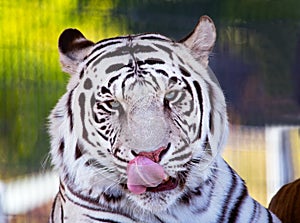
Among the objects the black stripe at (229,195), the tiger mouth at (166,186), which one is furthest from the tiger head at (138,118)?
the black stripe at (229,195)

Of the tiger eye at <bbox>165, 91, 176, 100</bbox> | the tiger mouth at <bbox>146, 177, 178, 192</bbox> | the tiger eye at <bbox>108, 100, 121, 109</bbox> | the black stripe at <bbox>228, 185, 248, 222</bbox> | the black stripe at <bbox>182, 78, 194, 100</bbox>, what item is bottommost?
the black stripe at <bbox>228, 185, 248, 222</bbox>

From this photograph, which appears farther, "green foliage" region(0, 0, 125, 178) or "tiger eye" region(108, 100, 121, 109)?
"green foliage" region(0, 0, 125, 178)

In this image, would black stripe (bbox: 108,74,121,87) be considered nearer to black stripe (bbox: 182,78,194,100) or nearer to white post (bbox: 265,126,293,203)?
black stripe (bbox: 182,78,194,100)

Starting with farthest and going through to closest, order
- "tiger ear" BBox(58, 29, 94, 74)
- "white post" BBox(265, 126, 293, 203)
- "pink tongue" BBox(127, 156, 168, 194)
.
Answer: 1. "white post" BBox(265, 126, 293, 203)
2. "tiger ear" BBox(58, 29, 94, 74)
3. "pink tongue" BBox(127, 156, 168, 194)

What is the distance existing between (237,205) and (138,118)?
1.45 feet

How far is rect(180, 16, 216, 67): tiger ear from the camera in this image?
7.68 feet

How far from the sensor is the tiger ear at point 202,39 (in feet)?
7.68

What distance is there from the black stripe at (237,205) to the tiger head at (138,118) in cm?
16

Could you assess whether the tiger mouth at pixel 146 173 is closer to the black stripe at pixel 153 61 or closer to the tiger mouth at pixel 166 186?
the tiger mouth at pixel 166 186

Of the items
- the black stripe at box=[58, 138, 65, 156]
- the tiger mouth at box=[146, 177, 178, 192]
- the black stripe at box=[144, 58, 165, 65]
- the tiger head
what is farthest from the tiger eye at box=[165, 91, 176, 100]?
the black stripe at box=[58, 138, 65, 156]

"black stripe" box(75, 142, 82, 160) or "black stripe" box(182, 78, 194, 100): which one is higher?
"black stripe" box(182, 78, 194, 100)

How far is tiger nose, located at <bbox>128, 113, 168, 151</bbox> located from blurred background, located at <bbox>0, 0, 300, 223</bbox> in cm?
27

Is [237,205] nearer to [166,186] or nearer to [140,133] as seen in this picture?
[166,186]

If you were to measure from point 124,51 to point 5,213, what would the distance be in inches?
25.0
